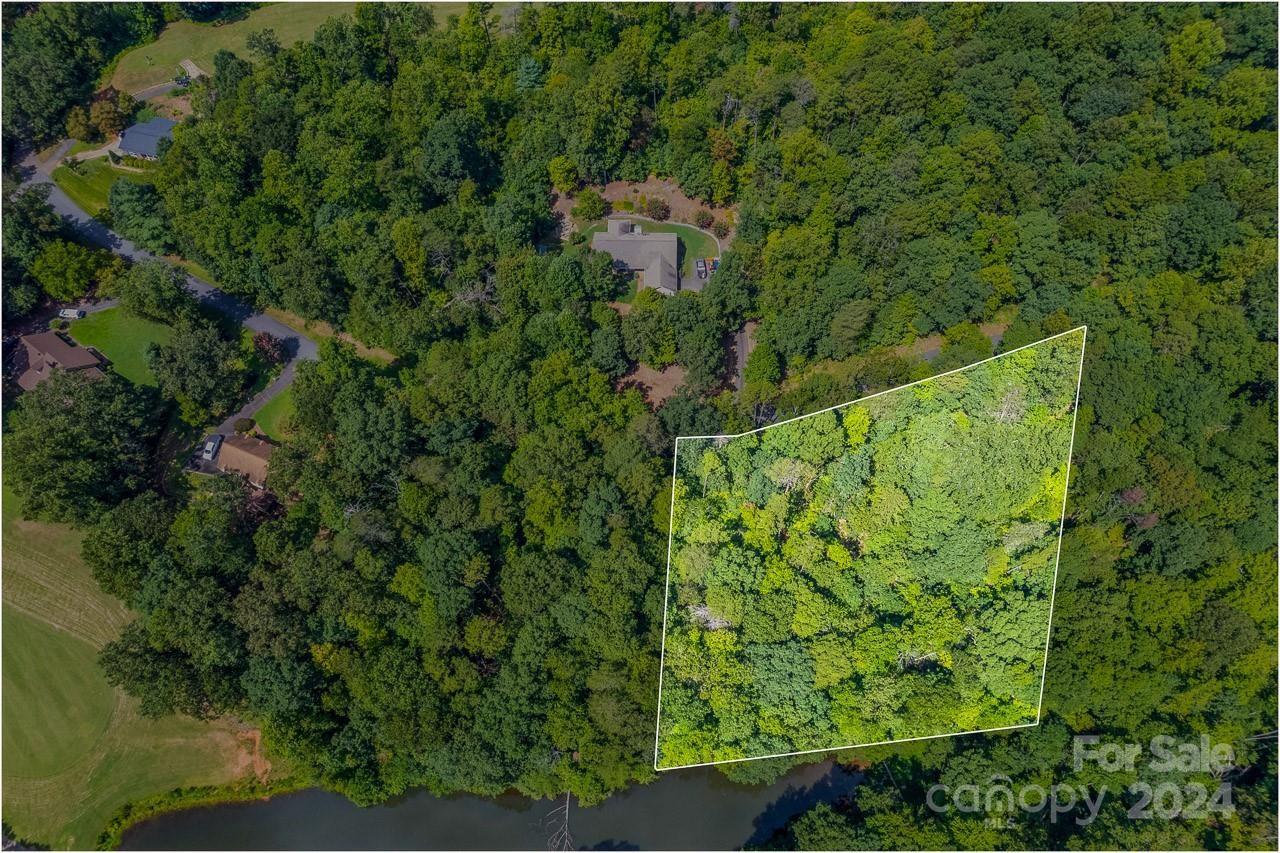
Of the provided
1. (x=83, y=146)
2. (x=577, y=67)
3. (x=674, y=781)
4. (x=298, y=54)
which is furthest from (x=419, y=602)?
(x=83, y=146)

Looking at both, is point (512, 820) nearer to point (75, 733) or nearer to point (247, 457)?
point (75, 733)

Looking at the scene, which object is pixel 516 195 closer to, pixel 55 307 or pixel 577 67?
pixel 577 67

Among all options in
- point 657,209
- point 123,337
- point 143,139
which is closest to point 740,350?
point 657,209

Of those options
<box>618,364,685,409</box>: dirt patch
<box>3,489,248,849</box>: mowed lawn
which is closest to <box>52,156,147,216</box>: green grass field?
<box>3,489,248,849</box>: mowed lawn

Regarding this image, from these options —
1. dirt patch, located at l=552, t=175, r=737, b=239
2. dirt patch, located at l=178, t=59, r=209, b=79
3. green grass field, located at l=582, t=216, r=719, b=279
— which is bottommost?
green grass field, located at l=582, t=216, r=719, b=279

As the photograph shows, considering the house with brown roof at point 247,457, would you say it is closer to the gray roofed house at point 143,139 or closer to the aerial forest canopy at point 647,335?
the aerial forest canopy at point 647,335

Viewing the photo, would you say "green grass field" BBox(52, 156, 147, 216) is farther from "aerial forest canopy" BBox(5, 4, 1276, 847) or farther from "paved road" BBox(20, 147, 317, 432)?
"aerial forest canopy" BBox(5, 4, 1276, 847)

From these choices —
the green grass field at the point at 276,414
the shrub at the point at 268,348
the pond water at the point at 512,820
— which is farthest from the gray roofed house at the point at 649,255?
the pond water at the point at 512,820
